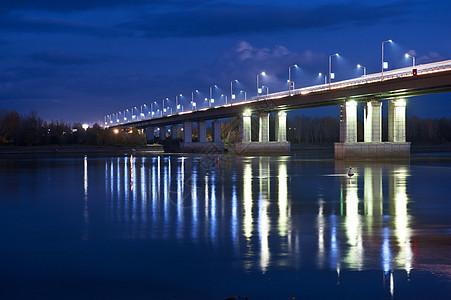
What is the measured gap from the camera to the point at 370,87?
83.4 metres

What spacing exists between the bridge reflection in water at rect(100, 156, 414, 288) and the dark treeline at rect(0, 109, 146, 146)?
139 meters

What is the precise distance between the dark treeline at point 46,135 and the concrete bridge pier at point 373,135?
95946 mm

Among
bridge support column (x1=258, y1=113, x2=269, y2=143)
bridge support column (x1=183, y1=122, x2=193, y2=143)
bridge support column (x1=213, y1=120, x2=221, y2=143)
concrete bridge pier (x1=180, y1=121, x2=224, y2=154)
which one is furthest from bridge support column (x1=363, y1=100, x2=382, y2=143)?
bridge support column (x1=183, y1=122, x2=193, y2=143)

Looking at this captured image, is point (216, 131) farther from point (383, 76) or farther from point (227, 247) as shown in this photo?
point (227, 247)

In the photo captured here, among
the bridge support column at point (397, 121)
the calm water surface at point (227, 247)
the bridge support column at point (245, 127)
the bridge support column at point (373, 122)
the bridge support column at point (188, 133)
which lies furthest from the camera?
the bridge support column at point (188, 133)

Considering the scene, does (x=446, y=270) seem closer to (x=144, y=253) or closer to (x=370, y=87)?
(x=144, y=253)

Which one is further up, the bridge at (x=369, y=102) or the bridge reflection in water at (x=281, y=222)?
the bridge at (x=369, y=102)

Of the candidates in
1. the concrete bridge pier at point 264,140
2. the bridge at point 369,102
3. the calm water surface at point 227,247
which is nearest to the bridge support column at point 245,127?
the concrete bridge pier at point 264,140

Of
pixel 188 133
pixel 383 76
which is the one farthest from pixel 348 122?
pixel 188 133

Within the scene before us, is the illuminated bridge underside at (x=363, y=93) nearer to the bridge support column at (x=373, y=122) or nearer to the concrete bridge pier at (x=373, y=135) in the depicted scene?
the bridge support column at (x=373, y=122)

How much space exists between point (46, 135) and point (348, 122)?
116237mm

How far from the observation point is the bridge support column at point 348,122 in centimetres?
9069

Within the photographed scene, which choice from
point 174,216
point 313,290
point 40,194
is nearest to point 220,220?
point 174,216

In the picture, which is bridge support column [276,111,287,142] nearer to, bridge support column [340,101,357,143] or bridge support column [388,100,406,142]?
bridge support column [340,101,357,143]
